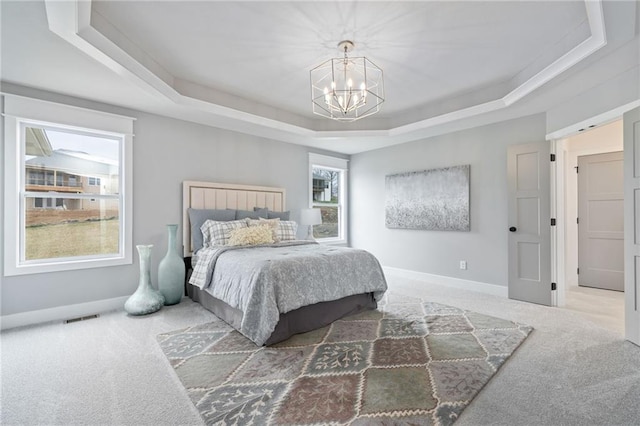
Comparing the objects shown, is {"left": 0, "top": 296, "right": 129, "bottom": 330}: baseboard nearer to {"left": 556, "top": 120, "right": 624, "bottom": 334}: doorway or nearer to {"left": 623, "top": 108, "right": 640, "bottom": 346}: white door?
{"left": 623, "top": 108, "right": 640, "bottom": 346}: white door

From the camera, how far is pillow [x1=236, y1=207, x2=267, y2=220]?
448 cm

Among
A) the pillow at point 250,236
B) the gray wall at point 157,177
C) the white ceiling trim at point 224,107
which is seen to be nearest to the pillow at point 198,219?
the gray wall at point 157,177

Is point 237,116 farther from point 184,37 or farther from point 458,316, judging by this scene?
point 458,316

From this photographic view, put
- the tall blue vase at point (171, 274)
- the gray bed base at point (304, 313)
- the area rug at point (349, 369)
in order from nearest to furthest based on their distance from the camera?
1. the area rug at point (349, 369)
2. the gray bed base at point (304, 313)
3. the tall blue vase at point (171, 274)

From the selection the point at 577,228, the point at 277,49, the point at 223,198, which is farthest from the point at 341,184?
the point at 577,228

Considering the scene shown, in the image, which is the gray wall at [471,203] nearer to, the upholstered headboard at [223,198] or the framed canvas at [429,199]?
the framed canvas at [429,199]

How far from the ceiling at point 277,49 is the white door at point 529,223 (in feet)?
2.05

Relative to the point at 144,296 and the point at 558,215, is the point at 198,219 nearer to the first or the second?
the point at 144,296

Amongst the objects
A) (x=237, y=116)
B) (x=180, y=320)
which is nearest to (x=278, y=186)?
(x=237, y=116)

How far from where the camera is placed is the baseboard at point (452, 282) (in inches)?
169

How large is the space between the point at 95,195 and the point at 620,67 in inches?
217

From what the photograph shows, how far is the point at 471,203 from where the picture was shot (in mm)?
4605

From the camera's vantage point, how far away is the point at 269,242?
3916mm

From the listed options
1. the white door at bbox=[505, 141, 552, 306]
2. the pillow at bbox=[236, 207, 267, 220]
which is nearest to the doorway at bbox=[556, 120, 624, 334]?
the white door at bbox=[505, 141, 552, 306]
